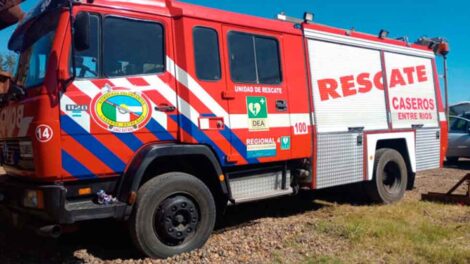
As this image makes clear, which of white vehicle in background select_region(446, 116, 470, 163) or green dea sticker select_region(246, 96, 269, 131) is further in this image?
white vehicle in background select_region(446, 116, 470, 163)

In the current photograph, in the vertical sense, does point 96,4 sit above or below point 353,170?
above

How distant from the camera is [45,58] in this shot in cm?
477

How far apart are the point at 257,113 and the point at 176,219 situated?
5.72 ft

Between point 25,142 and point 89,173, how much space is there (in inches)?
26.9

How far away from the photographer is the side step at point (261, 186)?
5.93m

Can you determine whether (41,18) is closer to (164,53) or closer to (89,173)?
(164,53)

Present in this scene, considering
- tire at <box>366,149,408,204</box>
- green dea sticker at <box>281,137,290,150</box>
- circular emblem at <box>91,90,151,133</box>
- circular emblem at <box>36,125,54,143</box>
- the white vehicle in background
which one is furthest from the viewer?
the white vehicle in background

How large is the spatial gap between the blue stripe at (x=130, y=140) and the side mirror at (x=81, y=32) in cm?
96

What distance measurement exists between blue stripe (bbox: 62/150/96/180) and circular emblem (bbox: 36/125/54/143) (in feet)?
0.68

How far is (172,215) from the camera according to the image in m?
5.08

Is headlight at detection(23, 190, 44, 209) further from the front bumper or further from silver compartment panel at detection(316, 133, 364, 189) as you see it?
silver compartment panel at detection(316, 133, 364, 189)

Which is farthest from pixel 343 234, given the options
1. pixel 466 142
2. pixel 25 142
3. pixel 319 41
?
pixel 466 142

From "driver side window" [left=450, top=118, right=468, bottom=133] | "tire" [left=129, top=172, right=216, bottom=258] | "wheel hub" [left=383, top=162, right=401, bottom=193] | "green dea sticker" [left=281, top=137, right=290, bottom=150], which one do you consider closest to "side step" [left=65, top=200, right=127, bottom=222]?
"tire" [left=129, top=172, right=216, bottom=258]

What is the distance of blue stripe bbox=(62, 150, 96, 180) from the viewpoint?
4.52 m
